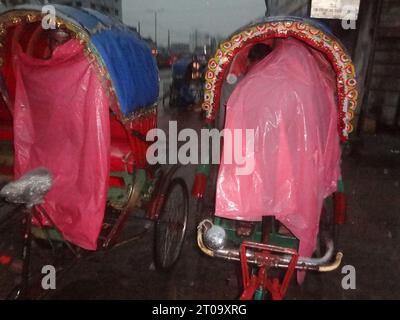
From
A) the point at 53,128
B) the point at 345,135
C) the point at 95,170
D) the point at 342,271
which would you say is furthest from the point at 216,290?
the point at 53,128

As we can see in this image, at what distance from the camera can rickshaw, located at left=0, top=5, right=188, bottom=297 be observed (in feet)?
9.40

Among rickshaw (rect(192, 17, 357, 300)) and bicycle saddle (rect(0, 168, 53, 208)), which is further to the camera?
bicycle saddle (rect(0, 168, 53, 208))

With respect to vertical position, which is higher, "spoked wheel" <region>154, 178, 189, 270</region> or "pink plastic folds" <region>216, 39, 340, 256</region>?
"pink plastic folds" <region>216, 39, 340, 256</region>

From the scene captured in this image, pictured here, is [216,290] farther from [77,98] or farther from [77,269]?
[77,98]

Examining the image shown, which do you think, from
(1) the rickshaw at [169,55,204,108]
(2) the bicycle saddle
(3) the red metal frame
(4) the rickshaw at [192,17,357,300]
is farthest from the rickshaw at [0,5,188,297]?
(1) the rickshaw at [169,55,204,108]

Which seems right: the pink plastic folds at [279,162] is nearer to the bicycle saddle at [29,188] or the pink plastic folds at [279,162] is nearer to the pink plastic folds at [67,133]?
the pink plastic folds at [67,133]

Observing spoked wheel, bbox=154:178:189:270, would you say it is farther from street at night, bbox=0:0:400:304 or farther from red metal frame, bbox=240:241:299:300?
red metal frame, bbox=240:241:299:300

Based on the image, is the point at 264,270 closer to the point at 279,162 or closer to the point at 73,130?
the point at 279,162

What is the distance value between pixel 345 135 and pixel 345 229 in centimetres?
195

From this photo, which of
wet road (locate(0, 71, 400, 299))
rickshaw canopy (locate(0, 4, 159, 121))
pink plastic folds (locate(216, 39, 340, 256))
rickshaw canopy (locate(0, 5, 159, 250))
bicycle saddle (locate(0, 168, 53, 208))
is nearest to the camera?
pink plastic folds (locate(216, 39, 340, 256))

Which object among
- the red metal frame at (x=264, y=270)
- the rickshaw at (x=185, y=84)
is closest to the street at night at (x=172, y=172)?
the red metal frame at (x=264, y=270)

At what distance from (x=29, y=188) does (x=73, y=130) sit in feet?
2.28

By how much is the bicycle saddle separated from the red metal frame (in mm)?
1735

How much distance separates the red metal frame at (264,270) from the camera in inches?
91.2
